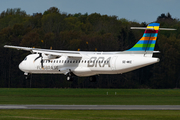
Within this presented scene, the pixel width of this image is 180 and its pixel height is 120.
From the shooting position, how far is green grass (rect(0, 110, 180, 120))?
29.7m

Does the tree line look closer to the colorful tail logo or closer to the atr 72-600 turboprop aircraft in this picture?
the atr 72-600 turboprop aircraft

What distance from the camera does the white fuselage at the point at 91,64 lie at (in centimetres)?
4809

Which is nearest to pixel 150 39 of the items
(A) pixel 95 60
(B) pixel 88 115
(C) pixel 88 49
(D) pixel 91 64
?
(A) pixel 95 60

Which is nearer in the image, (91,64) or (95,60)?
(95,60)

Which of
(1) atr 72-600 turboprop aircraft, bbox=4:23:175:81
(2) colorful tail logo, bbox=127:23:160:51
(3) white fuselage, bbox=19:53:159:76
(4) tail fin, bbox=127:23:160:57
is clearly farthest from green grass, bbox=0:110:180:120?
(2) colorful tail logo, bbox=127:23:160:51

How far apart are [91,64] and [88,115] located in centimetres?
2027

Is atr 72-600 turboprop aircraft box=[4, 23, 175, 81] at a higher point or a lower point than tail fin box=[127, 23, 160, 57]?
lower

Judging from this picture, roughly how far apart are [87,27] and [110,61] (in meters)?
73.3

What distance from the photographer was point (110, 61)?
49.3 metres

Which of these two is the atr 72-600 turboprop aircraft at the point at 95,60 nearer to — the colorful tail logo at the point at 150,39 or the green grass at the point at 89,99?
the colorful tail logo at the point at 150,39

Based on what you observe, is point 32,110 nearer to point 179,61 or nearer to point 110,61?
point 110,61

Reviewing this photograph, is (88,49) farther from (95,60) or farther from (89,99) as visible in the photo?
(95,60)

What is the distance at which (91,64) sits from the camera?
169 ft

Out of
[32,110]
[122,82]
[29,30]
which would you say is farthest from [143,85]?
[32,110]
